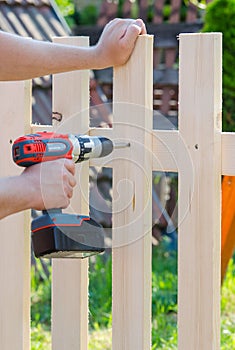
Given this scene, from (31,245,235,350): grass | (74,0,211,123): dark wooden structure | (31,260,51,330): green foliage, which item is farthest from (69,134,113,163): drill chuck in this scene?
(74,0,211,123): dark wooden structure

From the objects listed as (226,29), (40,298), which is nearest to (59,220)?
(40,298)

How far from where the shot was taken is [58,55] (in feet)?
9.09

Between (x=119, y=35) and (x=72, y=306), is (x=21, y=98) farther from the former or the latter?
(x=72, y=306)

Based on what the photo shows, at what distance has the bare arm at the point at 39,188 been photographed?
7.87 feet

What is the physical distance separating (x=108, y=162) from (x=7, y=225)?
19.1 inches

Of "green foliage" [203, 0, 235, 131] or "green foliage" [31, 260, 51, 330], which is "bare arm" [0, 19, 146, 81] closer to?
"green foliage" [31, 260, 51, 330]

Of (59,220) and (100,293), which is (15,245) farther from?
(100,293)

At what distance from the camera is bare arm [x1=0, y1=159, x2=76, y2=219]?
240 centimetres

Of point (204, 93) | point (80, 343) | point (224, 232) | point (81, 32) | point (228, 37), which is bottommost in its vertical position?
point (80, 343)

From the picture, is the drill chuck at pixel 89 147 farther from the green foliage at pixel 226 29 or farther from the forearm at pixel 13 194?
the green foliage at pixel 226 29

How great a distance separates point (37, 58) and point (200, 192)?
693 millimetres

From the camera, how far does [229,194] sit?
4023mm

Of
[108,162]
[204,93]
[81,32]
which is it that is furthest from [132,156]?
[81,32]

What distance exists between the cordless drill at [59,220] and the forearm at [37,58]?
0.34 meters
